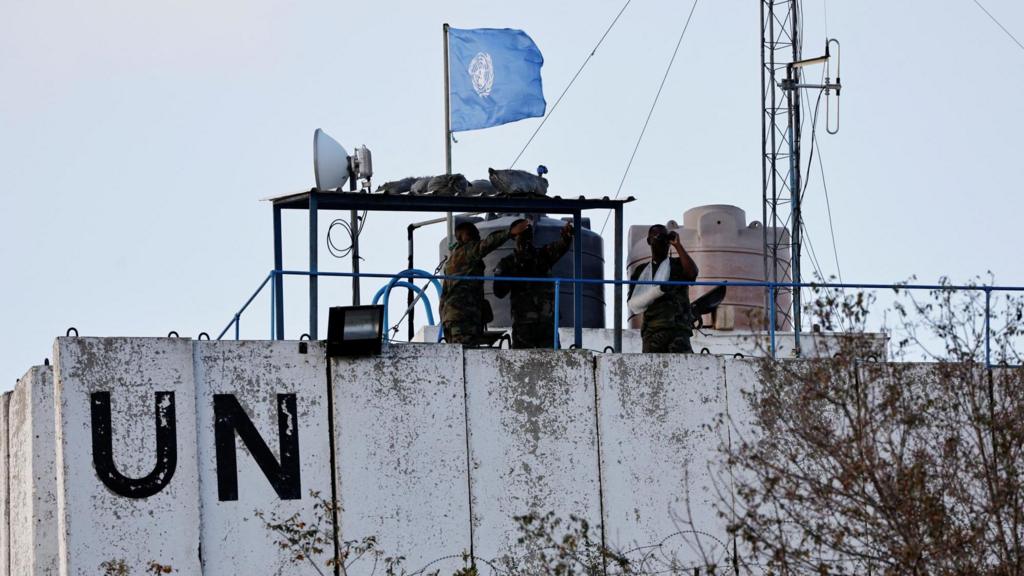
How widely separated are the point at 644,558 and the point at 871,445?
2.92 metres

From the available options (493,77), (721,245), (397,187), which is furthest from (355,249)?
(721,245)

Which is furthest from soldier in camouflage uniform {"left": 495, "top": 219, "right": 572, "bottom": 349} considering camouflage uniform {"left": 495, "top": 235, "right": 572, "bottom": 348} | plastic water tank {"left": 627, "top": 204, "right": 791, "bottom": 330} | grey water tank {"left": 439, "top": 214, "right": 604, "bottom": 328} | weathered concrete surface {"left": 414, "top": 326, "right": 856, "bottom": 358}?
plastic water tank {"left": 627, "top": 204, "right": 791, "bottom": 330}

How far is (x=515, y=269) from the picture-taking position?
1908 centimetres

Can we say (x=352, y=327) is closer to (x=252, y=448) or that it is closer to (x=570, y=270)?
(x=252, y=448)

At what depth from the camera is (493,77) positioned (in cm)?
2334

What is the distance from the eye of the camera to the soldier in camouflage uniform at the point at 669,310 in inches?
727

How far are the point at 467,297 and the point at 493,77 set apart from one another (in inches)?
218

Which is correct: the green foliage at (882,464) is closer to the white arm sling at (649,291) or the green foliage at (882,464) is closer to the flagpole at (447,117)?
the white arm sling at (649,291)

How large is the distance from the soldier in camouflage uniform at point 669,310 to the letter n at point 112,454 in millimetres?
5024

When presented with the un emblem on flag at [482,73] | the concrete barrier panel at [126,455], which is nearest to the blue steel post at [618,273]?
the concrete barrier panel at [126,455]

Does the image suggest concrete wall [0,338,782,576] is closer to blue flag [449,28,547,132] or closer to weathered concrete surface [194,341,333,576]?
weathered concrete surface [194,341,333,576]

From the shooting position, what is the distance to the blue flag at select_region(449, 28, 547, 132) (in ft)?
76.2

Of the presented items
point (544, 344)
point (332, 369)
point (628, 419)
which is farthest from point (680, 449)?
point (332, 369)

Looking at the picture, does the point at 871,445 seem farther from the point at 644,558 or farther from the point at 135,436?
the point at 135,436
